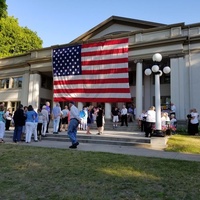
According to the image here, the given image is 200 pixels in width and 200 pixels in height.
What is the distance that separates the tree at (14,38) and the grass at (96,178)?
28.7 m

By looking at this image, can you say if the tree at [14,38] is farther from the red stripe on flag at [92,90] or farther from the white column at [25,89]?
the red stripe on flag at [92,90]

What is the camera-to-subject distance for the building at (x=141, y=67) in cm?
1753

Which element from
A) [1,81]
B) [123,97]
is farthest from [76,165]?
[1,81]

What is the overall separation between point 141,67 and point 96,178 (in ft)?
51.0

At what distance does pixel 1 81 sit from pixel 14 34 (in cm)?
819

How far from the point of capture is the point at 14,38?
3288 cm

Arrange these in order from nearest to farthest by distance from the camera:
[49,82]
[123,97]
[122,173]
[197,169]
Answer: [122,173] → [197,169] → [123,97] → [49,82]

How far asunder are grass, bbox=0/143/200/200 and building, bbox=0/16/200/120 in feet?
39.7

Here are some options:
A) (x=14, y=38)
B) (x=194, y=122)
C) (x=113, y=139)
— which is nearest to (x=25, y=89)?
(x=14, y=38)

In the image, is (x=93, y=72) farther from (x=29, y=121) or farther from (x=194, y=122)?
(x=29, y=121)

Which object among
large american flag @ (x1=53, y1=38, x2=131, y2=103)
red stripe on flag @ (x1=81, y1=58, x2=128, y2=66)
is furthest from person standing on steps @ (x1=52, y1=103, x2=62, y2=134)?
red stripe on flag @ (x1=81, y1=58, x2=128, y2=66)

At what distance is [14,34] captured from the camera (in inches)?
1283

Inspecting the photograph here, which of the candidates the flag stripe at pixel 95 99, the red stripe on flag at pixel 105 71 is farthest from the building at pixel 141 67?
the red stripe on flag at pixel 105 71

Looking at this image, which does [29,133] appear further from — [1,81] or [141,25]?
[1,81]
